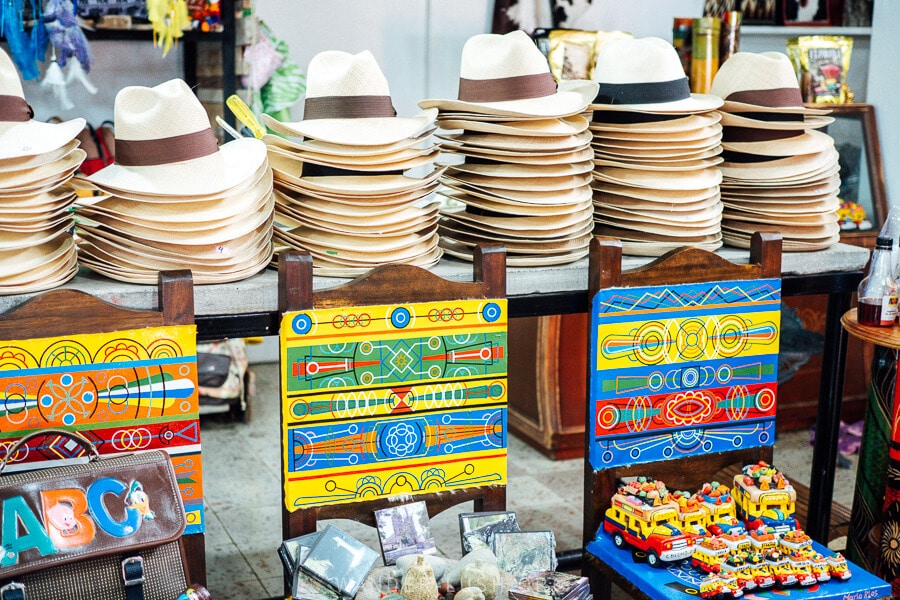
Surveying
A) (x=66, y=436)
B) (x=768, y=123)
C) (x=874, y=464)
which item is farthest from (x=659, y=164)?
(x=66, y=436)

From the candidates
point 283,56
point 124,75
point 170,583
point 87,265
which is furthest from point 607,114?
point 124,75

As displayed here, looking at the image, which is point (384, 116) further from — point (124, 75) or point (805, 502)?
point (124, 75)

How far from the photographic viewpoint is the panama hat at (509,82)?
7.93ft

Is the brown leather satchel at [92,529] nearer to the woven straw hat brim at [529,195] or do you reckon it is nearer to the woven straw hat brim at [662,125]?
the woven straw hat brim at [529,195]

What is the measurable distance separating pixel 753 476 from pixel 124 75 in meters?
3.92

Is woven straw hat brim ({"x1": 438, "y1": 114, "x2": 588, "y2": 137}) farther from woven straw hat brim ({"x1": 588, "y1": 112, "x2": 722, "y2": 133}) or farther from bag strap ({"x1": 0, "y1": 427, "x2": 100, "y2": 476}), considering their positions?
bag strap ({"x1": 0, "y1": 427, "x2": 100, "y2": 476})

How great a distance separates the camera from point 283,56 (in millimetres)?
4777

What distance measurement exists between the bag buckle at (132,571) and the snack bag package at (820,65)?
3.81 meters

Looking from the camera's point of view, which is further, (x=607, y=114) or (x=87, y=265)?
(x=607, y=114)

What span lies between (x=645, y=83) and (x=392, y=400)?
1041 mm

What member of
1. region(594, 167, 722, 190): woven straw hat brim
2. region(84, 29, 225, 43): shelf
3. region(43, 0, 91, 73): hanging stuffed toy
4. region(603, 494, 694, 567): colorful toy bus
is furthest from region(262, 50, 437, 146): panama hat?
region(84, 29, 225, 43): shelf

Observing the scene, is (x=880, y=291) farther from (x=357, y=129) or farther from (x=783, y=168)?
(x=357, y=129)

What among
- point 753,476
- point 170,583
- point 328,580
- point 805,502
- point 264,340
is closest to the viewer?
point 170,583

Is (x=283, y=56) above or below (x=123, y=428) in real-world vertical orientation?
above
